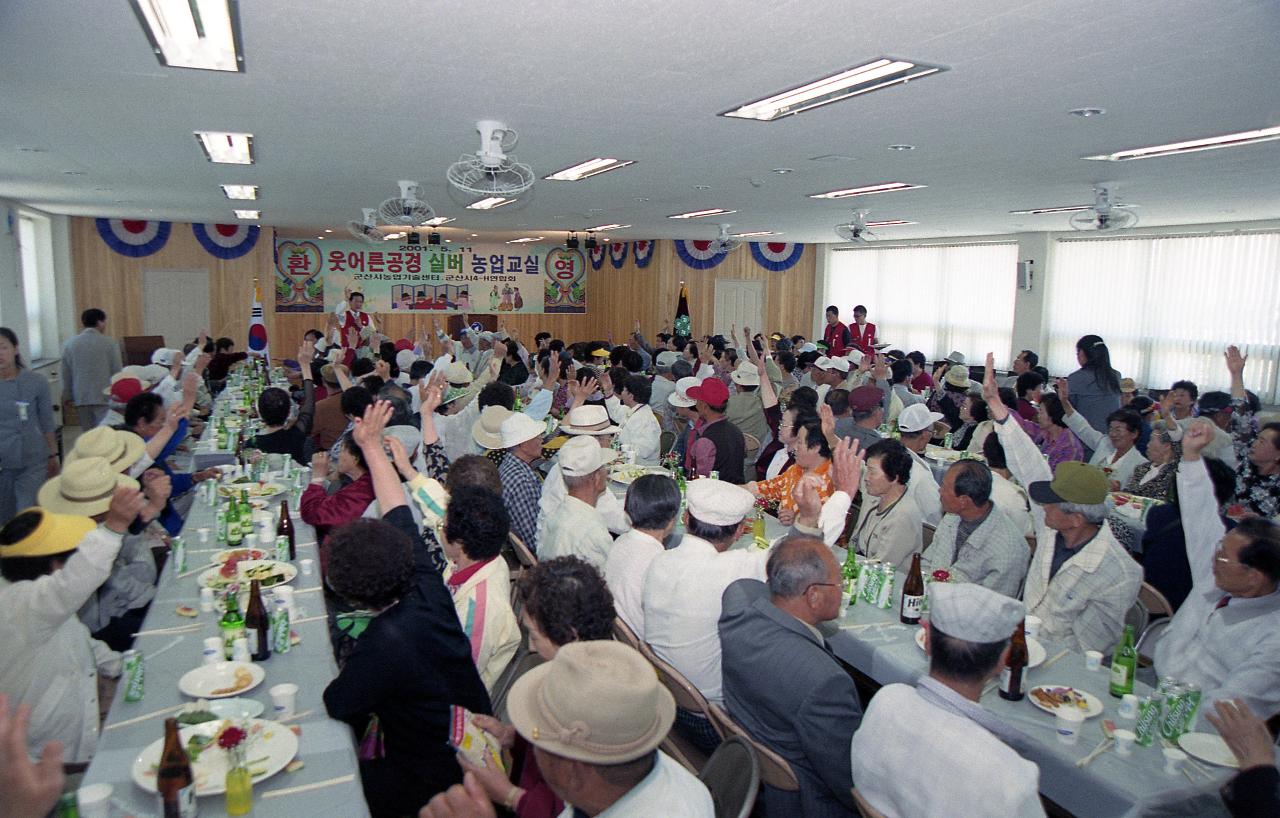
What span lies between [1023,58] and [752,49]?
1.20 meters

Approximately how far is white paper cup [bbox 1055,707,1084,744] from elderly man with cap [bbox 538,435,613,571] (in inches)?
76.2

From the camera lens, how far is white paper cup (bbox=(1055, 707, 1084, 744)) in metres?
2.49

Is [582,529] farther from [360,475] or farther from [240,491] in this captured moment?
[240,491]

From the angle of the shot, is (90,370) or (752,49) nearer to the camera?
(752,49)

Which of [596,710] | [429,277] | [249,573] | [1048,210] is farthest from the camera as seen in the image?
[429,277]

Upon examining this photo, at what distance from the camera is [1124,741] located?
2463 millimetres

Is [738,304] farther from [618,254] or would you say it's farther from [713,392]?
[713,392]

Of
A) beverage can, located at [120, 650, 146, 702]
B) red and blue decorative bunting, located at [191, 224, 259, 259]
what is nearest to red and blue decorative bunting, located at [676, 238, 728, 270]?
red and blue decorative bunting, located at [191, 224, 259, 259]

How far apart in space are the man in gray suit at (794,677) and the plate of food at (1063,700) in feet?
2.33

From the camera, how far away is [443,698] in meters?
2.50

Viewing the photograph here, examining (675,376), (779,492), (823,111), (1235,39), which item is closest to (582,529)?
(779,492)

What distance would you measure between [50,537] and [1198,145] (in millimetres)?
6832

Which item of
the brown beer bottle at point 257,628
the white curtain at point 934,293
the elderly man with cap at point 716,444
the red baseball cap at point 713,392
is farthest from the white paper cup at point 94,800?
the white curtain at point 934,293

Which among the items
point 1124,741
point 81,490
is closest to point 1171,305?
point 1124,741
